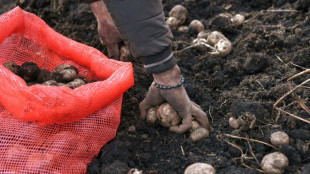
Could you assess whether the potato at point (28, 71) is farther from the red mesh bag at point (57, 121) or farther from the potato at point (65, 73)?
the red mesh bag at point (57, 121)

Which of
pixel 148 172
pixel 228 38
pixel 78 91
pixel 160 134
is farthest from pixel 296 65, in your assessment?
pixel 78 91

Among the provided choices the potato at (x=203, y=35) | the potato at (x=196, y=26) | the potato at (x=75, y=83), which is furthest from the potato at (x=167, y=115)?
the potato at (x=196, y=26)

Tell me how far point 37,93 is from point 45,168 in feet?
1.50

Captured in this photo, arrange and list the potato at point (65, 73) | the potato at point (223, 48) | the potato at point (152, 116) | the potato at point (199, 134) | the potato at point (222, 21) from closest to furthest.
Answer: the potato at point (199, 134)
the potato at point (152, 116)
the potato at point (65, 73)
the potato at point (223, 48)
the potato at point (222, 21)

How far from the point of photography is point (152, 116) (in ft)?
8.71

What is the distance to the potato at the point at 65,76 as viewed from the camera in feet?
9.02

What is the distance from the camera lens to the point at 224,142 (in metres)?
2.49

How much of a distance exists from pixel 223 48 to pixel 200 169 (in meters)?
1.44

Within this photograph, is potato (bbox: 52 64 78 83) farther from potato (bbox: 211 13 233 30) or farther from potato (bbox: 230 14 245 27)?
potato (bbox: 230 14 245 27)

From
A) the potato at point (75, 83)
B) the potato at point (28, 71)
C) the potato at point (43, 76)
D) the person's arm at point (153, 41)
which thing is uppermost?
the person's arm at point (153, 41)

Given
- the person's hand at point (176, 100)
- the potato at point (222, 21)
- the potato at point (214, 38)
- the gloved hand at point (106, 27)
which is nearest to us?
the person's hand at point (176, 100)

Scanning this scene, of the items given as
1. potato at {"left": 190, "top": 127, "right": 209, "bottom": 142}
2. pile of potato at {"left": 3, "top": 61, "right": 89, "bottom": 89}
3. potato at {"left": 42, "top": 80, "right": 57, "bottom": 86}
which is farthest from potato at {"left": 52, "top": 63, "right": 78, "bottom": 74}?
potato at {"left": 190, "top": 127, "right": 209, "bottom": 142}

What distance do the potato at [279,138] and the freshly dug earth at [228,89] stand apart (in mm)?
53

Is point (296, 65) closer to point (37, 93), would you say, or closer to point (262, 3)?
point (262, 3)
